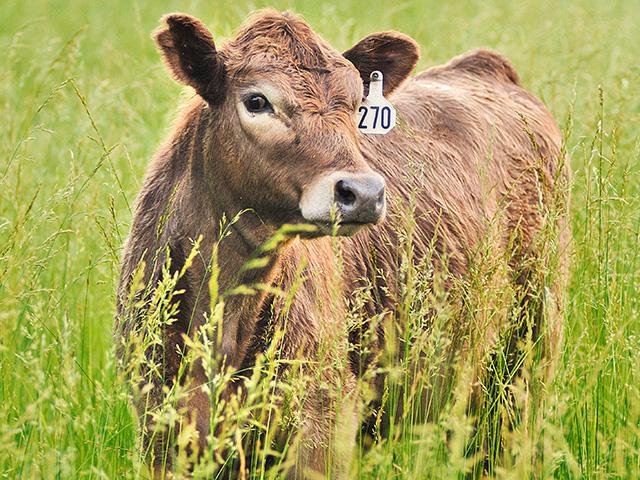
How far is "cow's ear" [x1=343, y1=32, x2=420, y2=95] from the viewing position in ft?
16.0

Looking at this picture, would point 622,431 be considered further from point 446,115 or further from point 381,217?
point 446,115

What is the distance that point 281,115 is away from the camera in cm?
405

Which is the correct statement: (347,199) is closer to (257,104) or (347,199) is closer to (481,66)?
(257,104)

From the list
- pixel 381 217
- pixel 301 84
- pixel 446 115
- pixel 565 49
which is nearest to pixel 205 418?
pixel 381 217

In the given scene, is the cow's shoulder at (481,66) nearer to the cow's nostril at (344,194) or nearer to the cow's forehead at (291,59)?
the cow's forehead at (291,59)

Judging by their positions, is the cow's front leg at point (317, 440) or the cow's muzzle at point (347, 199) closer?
the cow's muzzle at point (347, 199)

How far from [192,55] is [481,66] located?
106 inches

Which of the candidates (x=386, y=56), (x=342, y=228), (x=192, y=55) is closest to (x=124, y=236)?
(x=386, y=56)

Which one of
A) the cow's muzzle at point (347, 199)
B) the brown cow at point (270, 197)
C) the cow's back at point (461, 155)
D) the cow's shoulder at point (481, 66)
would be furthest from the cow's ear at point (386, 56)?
the cow's shoulder at point (481, 66)

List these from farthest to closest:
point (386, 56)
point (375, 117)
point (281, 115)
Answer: point (386, 56)
point (375, 117)
point (281, 115)

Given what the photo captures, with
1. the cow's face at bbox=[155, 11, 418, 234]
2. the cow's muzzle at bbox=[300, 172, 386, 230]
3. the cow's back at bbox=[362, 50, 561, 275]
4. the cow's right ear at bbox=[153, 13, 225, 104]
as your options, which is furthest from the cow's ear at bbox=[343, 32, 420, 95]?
the cow's muzzle at bbox=[300, 172, 386, 230]

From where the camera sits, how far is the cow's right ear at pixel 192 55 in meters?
4.24

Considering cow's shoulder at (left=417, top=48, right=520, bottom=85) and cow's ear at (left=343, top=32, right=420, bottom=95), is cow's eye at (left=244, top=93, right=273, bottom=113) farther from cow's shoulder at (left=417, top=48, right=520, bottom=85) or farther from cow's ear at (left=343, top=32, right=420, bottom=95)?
cow's shoulder at (left=417, top=48, right=520, bottom=85)

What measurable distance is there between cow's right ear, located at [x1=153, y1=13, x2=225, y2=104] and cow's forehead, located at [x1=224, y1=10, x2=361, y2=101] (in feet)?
0.25
